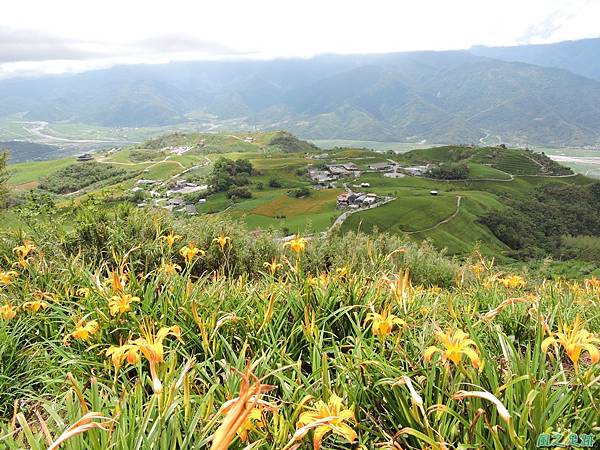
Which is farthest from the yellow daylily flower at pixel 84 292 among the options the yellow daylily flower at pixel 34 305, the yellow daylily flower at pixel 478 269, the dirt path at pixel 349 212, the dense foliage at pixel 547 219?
the dense foliage at pixel 547 219

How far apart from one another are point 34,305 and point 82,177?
5291 inches

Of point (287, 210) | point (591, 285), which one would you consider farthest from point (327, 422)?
point (287, 210)

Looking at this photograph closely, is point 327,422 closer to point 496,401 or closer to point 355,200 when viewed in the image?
point 496,401

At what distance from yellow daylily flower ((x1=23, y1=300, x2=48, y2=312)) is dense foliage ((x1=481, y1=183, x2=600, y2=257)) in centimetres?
7133

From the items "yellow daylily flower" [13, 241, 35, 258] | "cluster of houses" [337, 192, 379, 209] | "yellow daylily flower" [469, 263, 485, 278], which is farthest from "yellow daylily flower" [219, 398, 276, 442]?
"cluster of houses" [337, 192, 379, 209]

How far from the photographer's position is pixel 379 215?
2810 inches

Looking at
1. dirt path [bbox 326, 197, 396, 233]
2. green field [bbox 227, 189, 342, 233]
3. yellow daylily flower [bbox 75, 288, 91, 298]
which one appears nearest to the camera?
yellow daylily flower [bbox 75, 288, 91, 298]

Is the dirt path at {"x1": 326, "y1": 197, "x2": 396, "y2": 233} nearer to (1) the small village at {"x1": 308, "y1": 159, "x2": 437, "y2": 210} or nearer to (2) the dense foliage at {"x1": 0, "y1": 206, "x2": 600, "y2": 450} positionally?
(1) the small village at {"x1": 308, "y1": 159, "x2": 437, "y2": 210}

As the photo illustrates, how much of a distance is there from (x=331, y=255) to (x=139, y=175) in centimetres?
11994

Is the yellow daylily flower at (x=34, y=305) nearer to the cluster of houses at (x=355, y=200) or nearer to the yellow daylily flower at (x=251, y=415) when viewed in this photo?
the yellow daylily flower at (x=251, y=415)

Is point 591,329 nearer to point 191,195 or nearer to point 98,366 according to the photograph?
point 98,366

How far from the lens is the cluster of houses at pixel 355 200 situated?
77750mm

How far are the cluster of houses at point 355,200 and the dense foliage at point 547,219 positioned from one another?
22.4 m

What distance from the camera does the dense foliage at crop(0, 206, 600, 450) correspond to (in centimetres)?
187
